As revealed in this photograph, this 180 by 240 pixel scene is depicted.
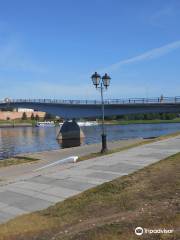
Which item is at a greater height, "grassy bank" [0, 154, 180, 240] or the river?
"grassy bank" [0, 154, 180, 240]

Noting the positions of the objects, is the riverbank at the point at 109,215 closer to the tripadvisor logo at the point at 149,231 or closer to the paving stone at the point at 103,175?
the tripadvisor logo at the point at 149,231

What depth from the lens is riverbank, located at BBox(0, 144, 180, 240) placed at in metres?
6.70

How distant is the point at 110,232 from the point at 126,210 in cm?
162

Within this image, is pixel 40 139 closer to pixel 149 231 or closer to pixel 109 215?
pixel 109 215

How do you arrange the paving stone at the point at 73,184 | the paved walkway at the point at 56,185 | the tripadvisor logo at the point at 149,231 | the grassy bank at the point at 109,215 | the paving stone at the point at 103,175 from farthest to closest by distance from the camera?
the paving stone at the point at 103,175
the paving stone at the point at 73,184
the paved walkway at the point at 56,185
the grassy bank at the point at 109,215
the tripadvisor logo at the point at 149,231

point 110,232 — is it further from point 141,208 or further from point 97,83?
point 97,83

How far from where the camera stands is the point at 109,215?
792cm

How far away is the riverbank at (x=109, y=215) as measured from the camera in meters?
6.70

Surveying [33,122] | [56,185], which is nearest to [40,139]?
[56,185]

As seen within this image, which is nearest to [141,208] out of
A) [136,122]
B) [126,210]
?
[126,210]

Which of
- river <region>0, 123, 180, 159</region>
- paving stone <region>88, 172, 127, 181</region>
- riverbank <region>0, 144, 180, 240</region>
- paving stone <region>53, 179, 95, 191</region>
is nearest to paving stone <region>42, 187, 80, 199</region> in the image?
paving stone <region>53, 179, 95, 191</region>

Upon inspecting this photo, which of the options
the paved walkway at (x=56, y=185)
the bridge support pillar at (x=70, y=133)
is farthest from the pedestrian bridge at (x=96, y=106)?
the paved walkway at (x=56, y=185)

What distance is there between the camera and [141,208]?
805cm

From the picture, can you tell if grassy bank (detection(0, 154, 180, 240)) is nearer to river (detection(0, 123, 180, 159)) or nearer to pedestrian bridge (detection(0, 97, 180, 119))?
river (detection(0, 123, 180, 159))
